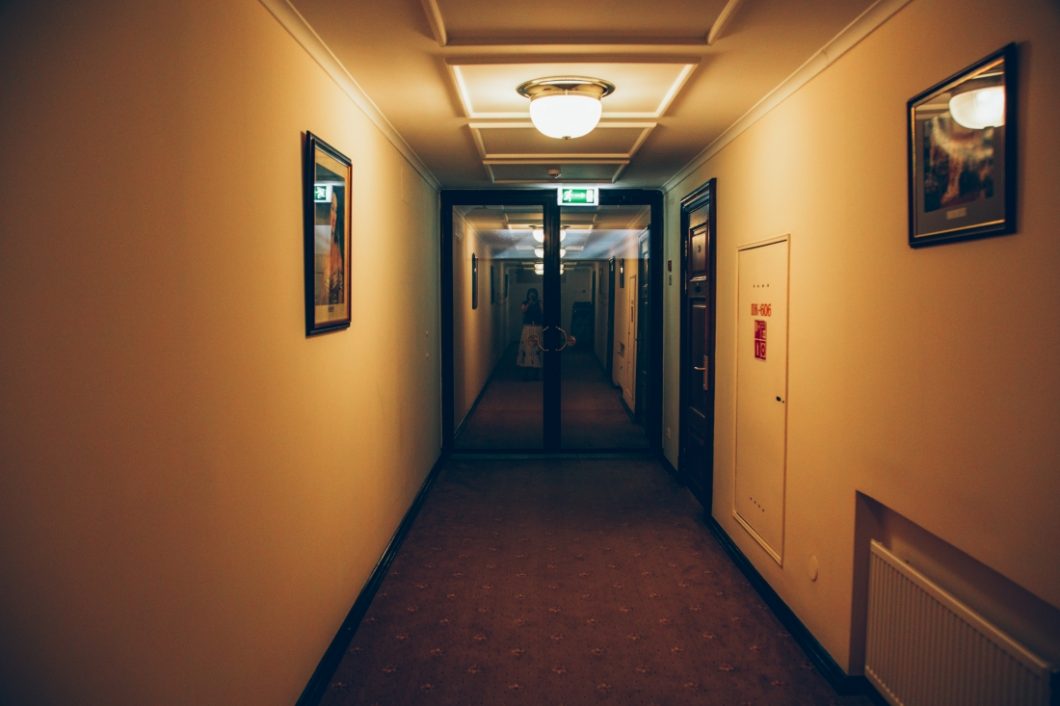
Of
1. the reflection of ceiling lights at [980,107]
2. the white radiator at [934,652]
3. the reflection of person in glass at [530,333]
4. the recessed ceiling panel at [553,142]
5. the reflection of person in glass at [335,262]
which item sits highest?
the recessed ceiling panel at [553,142]

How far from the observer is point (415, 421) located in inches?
197

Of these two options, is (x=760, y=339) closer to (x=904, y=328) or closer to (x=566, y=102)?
(x=904, y=328)

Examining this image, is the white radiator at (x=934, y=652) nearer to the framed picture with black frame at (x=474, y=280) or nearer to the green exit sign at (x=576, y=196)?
the green exit sign at (x=576, y=196)

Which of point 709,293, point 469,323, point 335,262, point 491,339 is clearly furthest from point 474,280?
point 335,262

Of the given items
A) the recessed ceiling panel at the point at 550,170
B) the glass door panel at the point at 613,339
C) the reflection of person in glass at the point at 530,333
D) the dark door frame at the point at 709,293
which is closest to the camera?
the dark door frame at the point at 709,293

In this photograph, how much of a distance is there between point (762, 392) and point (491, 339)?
9.03 meters

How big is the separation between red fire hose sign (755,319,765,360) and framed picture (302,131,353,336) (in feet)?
7.48

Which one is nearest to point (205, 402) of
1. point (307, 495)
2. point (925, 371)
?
point (307, 495)

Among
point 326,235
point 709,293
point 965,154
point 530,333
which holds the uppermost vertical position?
point 965,154

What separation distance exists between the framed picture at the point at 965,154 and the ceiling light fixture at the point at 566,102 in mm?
1501

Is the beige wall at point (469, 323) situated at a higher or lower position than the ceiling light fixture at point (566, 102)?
lower

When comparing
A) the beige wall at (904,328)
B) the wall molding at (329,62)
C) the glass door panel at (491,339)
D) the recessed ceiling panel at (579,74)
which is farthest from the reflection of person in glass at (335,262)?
the glass door panel at (491,339)

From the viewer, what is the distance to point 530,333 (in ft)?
33.5

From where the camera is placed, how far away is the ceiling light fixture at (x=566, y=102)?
10.3 ft
